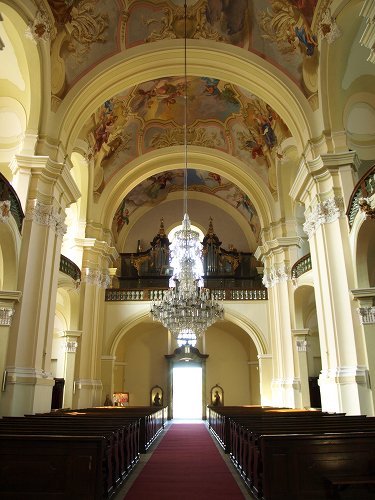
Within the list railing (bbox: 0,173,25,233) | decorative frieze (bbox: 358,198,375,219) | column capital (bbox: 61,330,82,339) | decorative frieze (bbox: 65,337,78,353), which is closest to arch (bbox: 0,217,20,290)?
railing (bbox: 0,173,25,233)

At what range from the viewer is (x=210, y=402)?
20234 mm

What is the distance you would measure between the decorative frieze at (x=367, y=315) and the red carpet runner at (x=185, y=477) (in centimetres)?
397

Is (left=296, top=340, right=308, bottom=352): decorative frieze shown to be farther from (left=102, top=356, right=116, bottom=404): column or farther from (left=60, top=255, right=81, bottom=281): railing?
(left=60, top=255, right=81, bottom=281): railing

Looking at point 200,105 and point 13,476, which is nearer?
point 13,476

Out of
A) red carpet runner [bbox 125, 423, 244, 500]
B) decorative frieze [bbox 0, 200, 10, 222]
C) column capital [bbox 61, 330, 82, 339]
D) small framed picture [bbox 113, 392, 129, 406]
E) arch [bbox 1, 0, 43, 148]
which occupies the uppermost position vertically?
arch [bbox 1, 0, 43, 148]

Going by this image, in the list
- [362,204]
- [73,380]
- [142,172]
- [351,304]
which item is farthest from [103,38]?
[73,380]

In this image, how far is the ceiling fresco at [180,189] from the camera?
68.3 ft

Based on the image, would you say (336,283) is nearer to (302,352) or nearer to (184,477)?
(302,352)

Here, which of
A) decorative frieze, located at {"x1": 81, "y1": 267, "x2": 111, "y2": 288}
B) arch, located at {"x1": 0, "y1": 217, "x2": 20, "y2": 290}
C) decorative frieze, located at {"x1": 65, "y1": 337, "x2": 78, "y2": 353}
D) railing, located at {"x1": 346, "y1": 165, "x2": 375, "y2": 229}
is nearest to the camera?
railing, located at {"x1": 346, "y1": 165, "x2": 375, "y2": 229}

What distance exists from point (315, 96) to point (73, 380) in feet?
36.4

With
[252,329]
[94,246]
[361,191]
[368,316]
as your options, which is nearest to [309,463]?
[368,316]

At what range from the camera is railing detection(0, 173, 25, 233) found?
8.28 meters

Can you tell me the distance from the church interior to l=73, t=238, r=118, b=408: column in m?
0.06

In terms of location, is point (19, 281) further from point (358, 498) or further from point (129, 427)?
point (358, 498)
